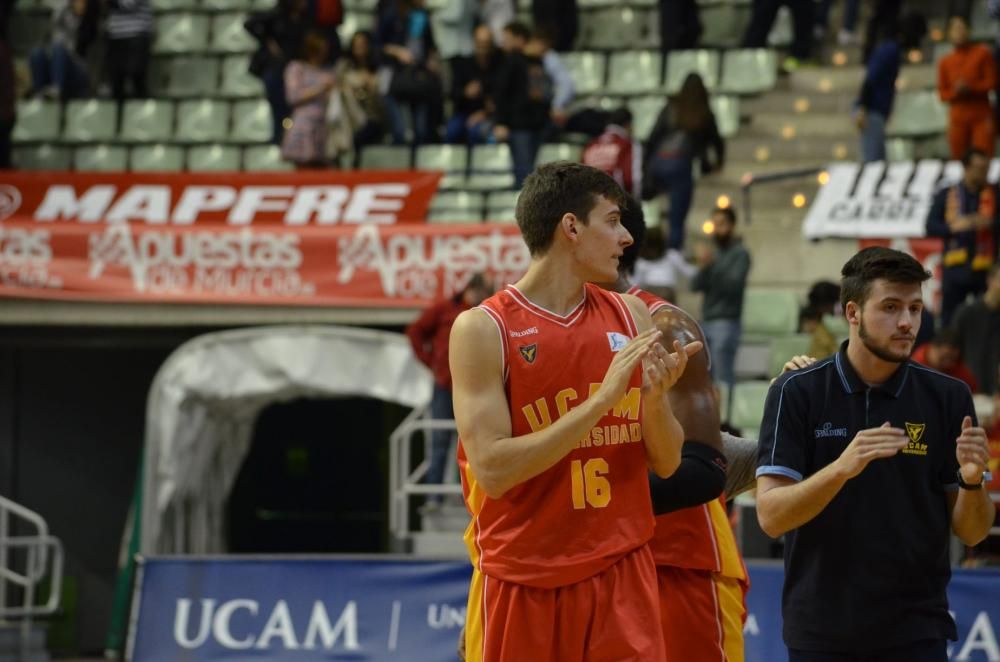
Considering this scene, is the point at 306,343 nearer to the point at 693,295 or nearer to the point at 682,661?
the point at 693,295

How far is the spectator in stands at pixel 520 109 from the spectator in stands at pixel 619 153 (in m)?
0.83

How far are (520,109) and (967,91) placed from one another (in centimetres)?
398

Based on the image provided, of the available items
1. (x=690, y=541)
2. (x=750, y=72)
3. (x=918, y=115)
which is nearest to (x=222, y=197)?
(x=750, y=72)

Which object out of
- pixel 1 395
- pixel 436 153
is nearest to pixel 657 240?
pixel 436 153

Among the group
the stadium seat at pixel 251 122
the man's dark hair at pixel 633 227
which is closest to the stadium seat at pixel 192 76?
the stadium seat at pixel 251 122

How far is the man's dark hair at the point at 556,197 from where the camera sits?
544cm

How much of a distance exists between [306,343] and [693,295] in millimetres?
3813

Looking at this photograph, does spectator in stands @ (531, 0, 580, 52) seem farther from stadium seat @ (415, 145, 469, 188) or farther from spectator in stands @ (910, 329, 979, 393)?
spectator in stands @ (910, 329, 979, 393)

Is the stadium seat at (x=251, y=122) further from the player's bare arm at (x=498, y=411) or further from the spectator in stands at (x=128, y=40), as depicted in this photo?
the player's bare arm at (x=498, y=411)

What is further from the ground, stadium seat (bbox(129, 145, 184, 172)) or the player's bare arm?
stadium seat (bbox(129, 145, 184, 172))

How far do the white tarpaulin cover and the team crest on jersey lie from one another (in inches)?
375

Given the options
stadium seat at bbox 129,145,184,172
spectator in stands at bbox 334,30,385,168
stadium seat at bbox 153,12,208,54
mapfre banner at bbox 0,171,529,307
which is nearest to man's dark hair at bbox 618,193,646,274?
mapfre banner at bbox 0,171,529,307

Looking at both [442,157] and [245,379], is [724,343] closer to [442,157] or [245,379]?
[245,379]

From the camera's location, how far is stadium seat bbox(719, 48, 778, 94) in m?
19.7
